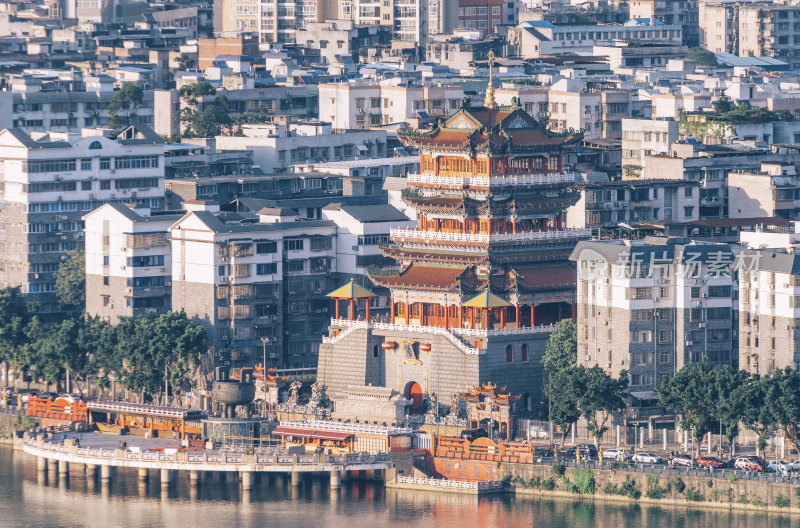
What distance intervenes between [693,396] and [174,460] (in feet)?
113

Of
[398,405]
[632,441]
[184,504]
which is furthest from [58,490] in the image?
[632,441]

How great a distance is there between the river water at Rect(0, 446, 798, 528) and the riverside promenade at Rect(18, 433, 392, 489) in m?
1.04

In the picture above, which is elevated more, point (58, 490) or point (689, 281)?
point (689, 281)

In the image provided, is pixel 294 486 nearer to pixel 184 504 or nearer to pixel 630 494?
pixel 184 504

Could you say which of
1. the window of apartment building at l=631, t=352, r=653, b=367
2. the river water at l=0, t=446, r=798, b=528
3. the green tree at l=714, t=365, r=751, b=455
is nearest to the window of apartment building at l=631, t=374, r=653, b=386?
the window of apartment building at l=631, t=352, r=653, b=367

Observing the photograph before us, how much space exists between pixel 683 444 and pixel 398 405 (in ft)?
66.9

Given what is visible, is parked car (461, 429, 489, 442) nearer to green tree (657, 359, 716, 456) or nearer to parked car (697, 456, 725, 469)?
green tree (657, 359, 716, 456)

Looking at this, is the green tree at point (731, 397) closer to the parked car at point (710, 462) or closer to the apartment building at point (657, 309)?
the parked car at point (710, 462)

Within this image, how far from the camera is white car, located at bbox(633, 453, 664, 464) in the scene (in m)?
179

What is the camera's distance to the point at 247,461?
184000 mm

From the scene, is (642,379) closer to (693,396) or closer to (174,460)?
(693,396)

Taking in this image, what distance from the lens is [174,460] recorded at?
610 feet

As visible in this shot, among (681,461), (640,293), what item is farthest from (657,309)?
(681,461)

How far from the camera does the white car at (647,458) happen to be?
179m
